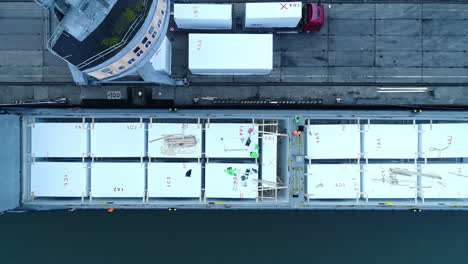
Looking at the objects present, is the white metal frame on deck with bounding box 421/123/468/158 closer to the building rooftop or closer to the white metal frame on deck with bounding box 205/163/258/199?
the white metal frame on deck with bounding box 205/163/258/199

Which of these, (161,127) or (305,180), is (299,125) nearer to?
(305,180)

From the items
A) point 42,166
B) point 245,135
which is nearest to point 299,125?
point 245,135

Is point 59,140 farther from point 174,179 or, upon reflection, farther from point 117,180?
point 174,179

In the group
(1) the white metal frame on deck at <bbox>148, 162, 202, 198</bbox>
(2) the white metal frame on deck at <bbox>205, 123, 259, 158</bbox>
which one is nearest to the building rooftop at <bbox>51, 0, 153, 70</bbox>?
(2) the white metal frame on deck at <bbox>205, 123, 259, 158</bbox>

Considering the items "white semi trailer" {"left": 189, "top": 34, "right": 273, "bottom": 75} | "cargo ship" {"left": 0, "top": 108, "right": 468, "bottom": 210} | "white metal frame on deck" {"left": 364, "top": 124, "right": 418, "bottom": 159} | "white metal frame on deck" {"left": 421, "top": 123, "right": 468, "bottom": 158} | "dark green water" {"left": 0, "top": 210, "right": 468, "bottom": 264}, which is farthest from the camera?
"dark green water" {"left": 0, "top": 210, "right": 468, "bottom": 264}

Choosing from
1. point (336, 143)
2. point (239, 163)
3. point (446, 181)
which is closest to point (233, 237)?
point (239, 163)

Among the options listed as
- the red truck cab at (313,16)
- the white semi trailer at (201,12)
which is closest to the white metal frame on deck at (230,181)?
the white semi trailer at (201,12)
